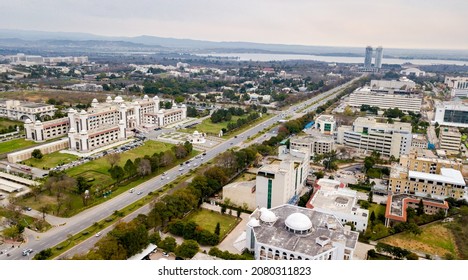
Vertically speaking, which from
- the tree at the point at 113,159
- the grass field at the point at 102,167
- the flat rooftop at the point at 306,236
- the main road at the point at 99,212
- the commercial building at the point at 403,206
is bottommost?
the main road at the point at 99,212

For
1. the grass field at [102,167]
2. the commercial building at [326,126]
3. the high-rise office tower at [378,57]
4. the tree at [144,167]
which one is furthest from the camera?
the high-rise office tower at [378,57]

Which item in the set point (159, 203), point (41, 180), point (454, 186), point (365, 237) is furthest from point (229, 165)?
point (454, 186)

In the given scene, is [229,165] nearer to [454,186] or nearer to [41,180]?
[41,180]

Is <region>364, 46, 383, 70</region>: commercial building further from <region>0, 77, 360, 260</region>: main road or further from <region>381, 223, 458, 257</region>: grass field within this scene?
<region>381, 223, 458, 257</region>: grass field

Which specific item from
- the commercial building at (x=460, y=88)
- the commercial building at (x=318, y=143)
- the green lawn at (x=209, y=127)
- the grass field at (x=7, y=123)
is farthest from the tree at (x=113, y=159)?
the commercial building at (x=460, y=88)

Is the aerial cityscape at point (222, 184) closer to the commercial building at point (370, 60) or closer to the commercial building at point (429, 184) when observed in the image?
the commercial building at point (429, 184)

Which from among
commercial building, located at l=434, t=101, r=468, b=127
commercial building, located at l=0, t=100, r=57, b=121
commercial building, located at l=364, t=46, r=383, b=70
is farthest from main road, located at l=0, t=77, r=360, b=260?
commercial building, located at l=364, t=46, r=383, b=70
